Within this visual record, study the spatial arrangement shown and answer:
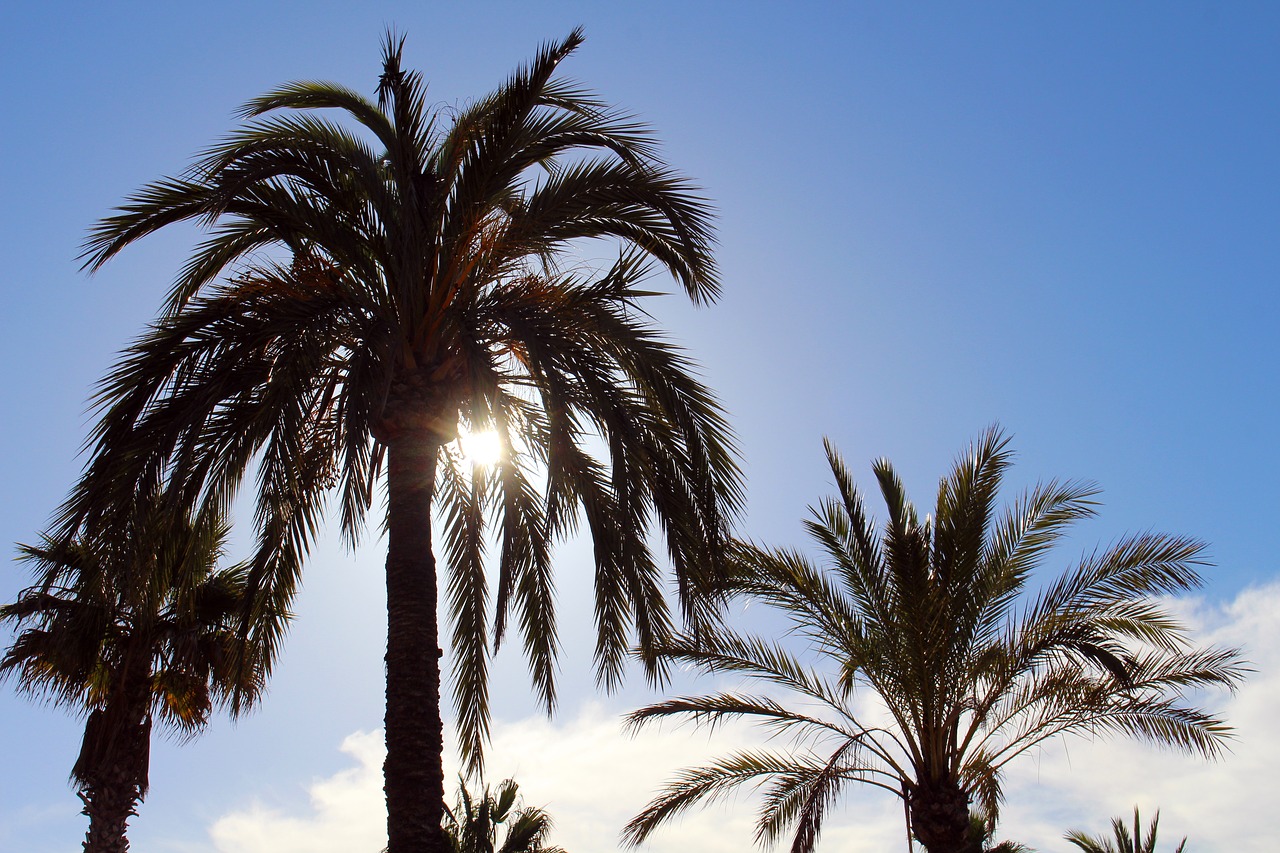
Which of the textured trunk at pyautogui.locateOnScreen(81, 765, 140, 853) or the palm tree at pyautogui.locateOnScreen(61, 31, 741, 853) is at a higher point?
the palm tree at pyautogui.locateOnScreen(61, 31, 741, 853)

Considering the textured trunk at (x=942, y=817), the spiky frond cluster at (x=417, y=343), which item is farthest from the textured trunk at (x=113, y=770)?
the textured trunk at (x=942, y=817)

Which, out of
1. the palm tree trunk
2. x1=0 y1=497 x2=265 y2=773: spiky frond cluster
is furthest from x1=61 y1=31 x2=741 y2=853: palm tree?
x1=0 y1=497 x2=265 y2=773: spiky frond cluster

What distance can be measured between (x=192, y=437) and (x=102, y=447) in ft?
2.30

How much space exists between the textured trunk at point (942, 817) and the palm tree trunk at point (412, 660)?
7455 mm

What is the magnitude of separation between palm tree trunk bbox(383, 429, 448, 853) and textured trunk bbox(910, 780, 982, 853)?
7.45 m

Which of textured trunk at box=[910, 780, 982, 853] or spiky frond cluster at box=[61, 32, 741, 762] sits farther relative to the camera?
textured trunk at box=[910, 780, 982, 853]

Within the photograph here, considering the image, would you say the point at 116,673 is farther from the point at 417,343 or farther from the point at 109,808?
the point at 417,343

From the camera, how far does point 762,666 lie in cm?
1455

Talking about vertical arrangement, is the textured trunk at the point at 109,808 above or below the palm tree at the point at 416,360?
below

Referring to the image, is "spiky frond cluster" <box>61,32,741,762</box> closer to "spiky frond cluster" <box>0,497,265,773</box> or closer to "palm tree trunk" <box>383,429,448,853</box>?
"palm tree trunk" <box>383,429,448,853</box>

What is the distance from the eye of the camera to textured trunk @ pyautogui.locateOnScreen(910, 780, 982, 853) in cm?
1356

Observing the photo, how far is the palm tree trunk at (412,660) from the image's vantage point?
8.14 meters

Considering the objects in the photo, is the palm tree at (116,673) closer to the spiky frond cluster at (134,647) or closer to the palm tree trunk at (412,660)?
the spiky frond cluster at (134,647)

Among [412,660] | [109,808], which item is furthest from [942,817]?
[109,808]
